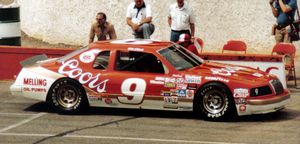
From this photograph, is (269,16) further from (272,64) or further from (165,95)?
(165,95)

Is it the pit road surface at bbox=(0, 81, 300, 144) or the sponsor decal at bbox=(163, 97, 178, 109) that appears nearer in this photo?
the pit road surface at bbox=(0, 81, 300, 144)

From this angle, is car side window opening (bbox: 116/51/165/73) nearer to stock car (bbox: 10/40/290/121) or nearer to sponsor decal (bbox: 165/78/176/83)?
stock car (bbox: 10/40/290/121)

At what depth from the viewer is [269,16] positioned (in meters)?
19.3

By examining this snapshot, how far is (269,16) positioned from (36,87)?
8557 millimetres

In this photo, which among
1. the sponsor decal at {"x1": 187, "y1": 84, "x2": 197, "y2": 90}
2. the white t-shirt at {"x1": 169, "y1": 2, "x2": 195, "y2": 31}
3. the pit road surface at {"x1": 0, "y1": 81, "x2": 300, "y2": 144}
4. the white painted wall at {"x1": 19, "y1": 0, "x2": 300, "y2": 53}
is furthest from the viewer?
the white painted wall at {"x1": 19, "y1": 0, "x2": 300, "y2": 53}

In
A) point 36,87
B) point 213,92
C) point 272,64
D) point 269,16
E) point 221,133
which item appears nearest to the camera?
point 221,133

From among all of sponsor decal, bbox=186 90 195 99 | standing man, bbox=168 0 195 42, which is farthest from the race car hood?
standing man, bbox=168 0 195 42

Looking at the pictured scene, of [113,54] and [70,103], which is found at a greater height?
[113,54]

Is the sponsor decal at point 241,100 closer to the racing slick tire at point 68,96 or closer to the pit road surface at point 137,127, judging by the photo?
the pit road surface at point 137,127

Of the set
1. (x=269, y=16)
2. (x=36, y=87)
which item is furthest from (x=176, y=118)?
(x=269, y=16)

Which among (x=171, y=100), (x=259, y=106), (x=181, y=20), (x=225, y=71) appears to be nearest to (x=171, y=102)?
(x=171, y=100)

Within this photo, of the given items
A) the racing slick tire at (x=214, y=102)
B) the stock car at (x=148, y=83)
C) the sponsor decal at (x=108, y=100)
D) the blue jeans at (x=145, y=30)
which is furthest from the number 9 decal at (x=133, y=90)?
the blue jeans at (x=145, y=30)

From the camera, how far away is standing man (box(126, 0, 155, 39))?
15.3 meters

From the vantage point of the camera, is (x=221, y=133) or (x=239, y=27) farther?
(x=239, y=27)
